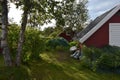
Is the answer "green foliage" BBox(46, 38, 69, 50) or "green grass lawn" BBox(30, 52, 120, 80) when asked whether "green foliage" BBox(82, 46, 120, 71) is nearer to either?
"green grass lawn" BBox(30, 52, 120, 80)

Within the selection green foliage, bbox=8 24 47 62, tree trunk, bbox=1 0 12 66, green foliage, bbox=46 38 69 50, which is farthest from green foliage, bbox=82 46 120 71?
green foliage, bbox=46 38 69 50

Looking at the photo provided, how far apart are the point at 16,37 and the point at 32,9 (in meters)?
5.10

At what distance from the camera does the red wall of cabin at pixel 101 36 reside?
65.6 feet

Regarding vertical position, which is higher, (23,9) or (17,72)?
(23,9)

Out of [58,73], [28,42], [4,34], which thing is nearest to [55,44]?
[28,42]

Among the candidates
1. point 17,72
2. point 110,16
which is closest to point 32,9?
point 17,72

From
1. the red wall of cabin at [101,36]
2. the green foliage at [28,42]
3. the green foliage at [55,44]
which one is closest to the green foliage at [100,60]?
the red wall of cabin at [101,36]

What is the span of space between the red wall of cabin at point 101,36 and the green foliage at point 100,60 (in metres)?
3.02

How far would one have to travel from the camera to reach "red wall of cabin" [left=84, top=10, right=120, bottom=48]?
20.0 m

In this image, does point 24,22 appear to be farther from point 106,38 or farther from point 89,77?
point 106,38

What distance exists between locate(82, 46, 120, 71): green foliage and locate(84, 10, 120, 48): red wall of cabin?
3017 mm

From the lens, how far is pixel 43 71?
16.0m

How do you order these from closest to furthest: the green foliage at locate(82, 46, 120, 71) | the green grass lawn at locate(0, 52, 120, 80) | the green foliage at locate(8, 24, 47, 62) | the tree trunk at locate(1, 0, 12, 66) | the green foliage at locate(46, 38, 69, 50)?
the green grass lawn at locate(0, 52, 120, 80) < the tree trunk at locate(1, 0, 12, 66) < the green foliage at locate(82, 46, 120, 71) < the green foliage at locate(8, 24, 47, 62) < the green foliage at locate(46, 38, 69, 50)

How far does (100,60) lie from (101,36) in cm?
443
